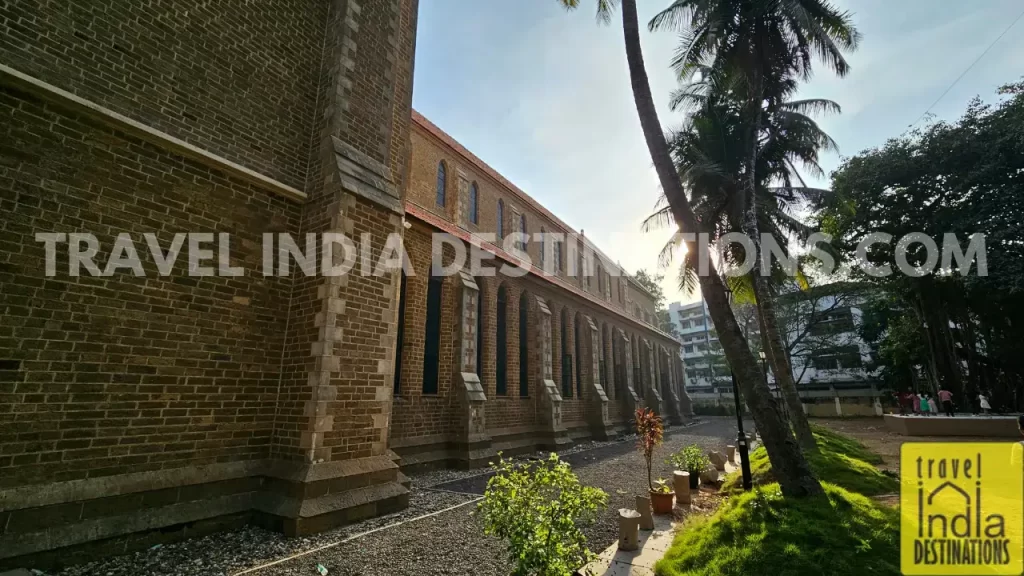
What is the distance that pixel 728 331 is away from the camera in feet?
22.8

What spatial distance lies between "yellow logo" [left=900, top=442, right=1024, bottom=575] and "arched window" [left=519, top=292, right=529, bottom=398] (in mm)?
11141

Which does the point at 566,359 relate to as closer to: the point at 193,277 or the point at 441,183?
the point at 441,183

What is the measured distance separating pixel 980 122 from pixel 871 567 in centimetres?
2564

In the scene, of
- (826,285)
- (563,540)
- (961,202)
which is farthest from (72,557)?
(826,285)

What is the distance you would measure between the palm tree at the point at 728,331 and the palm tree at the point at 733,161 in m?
6.94

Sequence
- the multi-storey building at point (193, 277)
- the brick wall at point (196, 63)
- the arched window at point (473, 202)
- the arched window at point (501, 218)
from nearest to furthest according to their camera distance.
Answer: the multi-storey building at point (193, 277) → the brick wall at point (196, 63) → the arched window at point (473, 202) → the arched window at point (501, 218)

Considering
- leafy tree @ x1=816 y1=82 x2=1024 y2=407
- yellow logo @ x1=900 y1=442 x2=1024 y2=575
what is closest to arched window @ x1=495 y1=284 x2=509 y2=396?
yellow logo @ x1=900 y1=442 x2=1024 y2=575

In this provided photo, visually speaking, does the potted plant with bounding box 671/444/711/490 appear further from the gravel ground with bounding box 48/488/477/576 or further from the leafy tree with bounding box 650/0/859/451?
the gravel ground with bounding box 48/488/477/576

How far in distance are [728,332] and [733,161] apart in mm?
10400

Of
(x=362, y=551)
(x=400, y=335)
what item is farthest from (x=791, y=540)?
(x=400, y=335)

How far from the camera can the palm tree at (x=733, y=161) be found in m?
14.7

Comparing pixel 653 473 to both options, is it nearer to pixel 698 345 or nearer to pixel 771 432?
pixel 771 432

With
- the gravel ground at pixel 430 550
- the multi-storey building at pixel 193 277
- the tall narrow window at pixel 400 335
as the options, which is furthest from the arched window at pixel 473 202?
the gravel ground at pixel 430 550

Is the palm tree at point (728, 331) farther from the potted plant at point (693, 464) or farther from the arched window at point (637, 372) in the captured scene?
the arched window at point (637, 372)
